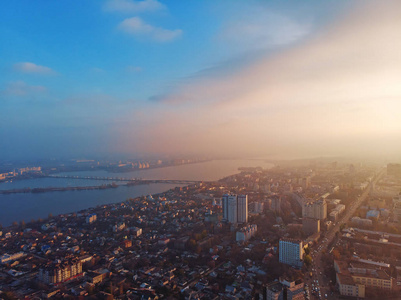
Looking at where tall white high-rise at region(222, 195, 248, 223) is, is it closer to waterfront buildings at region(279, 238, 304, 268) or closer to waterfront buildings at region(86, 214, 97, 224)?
waterfront buildings at region(279, 238, 304, 268)

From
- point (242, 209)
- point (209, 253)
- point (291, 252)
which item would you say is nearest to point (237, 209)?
point (242, 209)

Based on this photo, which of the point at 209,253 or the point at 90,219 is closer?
the point at 209,253

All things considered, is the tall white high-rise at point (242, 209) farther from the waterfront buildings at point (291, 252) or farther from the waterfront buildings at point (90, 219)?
the waterfront buildings at point (90, 219)

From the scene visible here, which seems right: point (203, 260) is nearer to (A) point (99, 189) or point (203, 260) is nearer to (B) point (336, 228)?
(B) point (336, 228)

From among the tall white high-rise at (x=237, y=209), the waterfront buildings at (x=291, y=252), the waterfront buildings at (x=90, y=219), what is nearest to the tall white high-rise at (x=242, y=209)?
the tall white high-rise at (x=237, y=209)

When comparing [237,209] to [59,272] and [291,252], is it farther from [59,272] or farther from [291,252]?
[59,272]

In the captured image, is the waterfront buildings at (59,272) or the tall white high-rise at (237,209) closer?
the waterfront buildings at (59,272)
